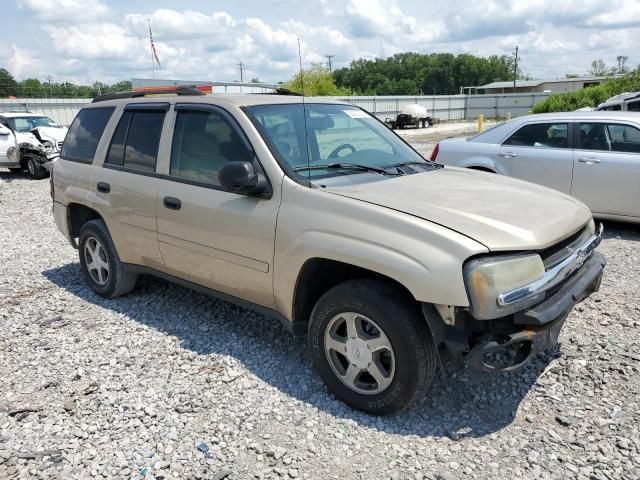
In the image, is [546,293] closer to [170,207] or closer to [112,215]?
[170,207]

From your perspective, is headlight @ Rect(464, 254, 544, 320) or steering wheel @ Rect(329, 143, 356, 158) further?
steering wheel @ Rect(329, 143, 356, 158)

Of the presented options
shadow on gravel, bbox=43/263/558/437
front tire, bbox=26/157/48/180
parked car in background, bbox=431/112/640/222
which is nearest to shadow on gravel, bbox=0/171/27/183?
front tire, bbox=26/157/48/180

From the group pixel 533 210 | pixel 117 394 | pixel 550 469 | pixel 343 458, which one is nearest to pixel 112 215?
pixel 117 394

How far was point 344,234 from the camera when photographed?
304cm

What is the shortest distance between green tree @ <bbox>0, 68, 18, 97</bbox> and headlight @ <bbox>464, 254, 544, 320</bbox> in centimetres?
6299

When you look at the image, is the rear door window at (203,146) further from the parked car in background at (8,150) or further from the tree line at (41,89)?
the tree line at (41,89)

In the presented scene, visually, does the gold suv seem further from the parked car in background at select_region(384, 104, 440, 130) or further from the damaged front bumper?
the parked car in background at select_region(384, 104, 440, 130)

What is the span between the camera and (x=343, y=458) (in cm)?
285

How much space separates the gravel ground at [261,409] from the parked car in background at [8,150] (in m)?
11.5

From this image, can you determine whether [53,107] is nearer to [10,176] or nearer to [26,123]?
[26,123]

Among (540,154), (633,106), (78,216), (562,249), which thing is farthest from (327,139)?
(633,106)

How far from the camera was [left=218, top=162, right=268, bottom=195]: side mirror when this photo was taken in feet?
10.8

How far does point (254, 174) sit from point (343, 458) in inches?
68.6

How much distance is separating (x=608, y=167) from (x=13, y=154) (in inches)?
561
